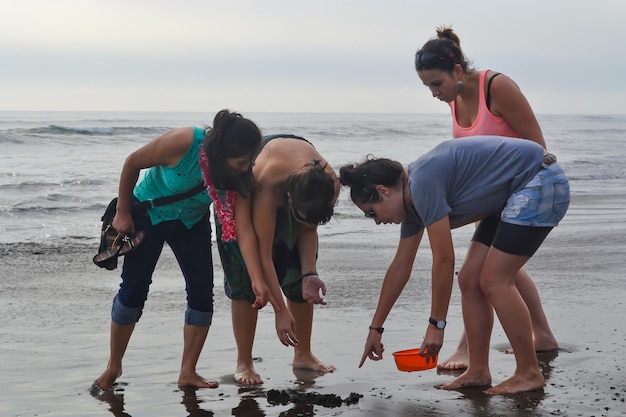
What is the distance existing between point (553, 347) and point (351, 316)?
150 cm

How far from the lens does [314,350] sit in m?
5.16

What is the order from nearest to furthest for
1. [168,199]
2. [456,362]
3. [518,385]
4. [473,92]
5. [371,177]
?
1. [371,177]
2. [518,385]
3. [168,199]
4. [473,92]
5. [456,362]

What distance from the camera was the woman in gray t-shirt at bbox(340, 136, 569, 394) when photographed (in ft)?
12.7

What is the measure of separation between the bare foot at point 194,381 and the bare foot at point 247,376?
120 mm

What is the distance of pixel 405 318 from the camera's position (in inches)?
231

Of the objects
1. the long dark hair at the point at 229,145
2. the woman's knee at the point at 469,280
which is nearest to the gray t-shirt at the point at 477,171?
the woman's knee at the point at 469,280

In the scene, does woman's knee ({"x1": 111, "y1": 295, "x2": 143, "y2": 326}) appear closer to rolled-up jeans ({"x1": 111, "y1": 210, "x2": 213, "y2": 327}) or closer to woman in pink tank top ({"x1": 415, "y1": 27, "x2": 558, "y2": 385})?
rolled-up jeans ({"x1": 111, "y1": 210, "x2": 213, "y2": 327})

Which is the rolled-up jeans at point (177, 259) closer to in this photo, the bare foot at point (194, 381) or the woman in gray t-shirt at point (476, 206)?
the bare foot at point (194, 381)

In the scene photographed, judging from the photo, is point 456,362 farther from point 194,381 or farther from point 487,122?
point 194,381

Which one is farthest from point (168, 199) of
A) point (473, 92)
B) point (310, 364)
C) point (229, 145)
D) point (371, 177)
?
point (473, 92)

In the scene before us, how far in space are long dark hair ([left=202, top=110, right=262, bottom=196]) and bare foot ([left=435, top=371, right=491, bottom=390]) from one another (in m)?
1.34

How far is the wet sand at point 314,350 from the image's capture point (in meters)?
4.06

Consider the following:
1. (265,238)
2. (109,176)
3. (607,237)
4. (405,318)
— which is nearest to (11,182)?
(109,176)

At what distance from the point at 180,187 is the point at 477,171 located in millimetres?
1402
